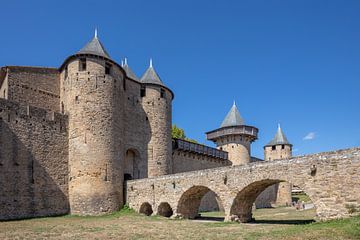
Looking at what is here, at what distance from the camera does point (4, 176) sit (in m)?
18.0

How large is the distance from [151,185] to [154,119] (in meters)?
6.47

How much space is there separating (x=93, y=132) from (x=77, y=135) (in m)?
1.00

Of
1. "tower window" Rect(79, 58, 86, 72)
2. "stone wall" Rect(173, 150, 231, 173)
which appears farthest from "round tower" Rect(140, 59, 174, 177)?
"tower window" Rect(79, 58, 86, 72)

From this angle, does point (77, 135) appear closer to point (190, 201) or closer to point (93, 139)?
point (93, 139)

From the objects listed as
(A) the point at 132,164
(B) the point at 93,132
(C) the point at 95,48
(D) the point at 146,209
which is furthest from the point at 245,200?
(C) the point at 95,48

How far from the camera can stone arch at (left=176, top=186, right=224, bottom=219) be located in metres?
18.6

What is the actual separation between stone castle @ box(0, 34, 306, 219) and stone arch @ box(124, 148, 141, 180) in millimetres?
68

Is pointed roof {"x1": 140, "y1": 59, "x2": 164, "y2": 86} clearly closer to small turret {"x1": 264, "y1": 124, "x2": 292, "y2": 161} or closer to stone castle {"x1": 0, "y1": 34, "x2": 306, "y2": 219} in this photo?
stone castle {"x1": 0, "y1": 34, "x2": 306, "y2": 219}

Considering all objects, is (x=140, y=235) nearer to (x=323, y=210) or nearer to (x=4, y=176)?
(x=323, y=210)

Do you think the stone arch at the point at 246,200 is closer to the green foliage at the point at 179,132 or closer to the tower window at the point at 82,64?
the tower window at the point at 82,64

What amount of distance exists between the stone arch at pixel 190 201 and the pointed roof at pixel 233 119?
16.1 meters

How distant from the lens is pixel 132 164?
24.5 meters

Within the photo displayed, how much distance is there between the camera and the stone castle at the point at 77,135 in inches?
741

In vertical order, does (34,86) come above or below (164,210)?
above
